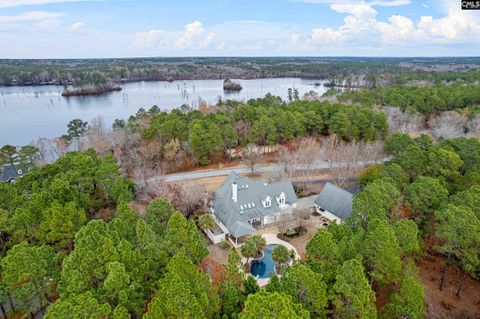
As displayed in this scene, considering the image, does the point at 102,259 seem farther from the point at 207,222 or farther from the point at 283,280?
the point at 207,222

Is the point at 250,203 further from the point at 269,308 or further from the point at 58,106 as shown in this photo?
the point at 58,106

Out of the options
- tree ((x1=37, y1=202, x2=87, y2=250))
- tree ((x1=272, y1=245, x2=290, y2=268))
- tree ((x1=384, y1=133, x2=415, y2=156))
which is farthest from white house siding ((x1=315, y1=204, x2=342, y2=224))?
tree ((x1=37, y1=202, x2=87, y2=250))

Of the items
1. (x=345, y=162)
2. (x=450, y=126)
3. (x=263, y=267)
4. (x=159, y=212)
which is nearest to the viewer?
(x=159, y=212)

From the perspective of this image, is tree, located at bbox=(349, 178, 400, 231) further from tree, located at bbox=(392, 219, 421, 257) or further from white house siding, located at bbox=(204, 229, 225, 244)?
white house siding, located at bbox=(204, 229, 225, 244)

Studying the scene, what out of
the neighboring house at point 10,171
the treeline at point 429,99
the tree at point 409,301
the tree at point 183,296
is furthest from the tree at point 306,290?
the treeline at point 429,99

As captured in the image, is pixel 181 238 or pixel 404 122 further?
pixel 404 122

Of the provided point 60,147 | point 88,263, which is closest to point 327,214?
point 88,263
